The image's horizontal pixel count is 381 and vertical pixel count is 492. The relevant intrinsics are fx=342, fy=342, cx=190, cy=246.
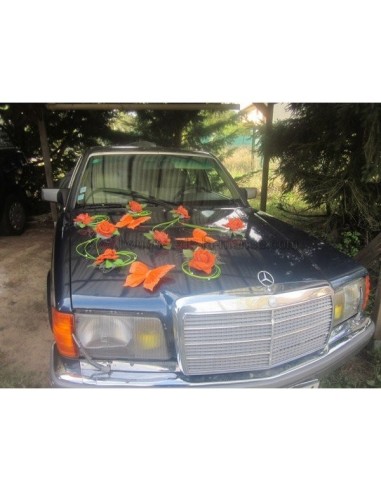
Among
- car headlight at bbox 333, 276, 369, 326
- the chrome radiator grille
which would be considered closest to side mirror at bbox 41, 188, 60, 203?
the chrome radiator grille

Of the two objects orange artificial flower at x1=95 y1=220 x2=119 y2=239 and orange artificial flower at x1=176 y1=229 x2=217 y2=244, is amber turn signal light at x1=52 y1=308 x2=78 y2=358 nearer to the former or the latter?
orange artificial flower at x1=95 y1=220 x2=119 y2=239

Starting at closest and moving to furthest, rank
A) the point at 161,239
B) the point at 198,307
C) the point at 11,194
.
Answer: the point at 198,307, the point at 161,239, the point at 11,194

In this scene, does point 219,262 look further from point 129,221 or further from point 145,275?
point 129,221

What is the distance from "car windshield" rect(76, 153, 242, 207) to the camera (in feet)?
8.56

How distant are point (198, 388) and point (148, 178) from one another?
174cm

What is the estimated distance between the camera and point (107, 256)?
5.70 ft

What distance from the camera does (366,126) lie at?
8.61 ft

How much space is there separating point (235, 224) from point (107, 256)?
918 millimetres

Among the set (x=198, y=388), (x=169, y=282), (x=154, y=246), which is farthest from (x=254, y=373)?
(x=154, y=246)

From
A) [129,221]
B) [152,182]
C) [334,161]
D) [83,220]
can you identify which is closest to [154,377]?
[129,221]

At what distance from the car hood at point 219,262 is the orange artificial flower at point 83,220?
7 centimetres

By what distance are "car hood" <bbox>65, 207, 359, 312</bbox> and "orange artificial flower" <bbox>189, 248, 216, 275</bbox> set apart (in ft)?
0.21

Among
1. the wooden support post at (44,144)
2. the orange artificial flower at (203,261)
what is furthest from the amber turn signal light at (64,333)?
the wooden support post at (44,144)

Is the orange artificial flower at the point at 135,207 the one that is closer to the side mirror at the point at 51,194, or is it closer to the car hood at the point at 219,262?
the car hood at the point at 219,262
